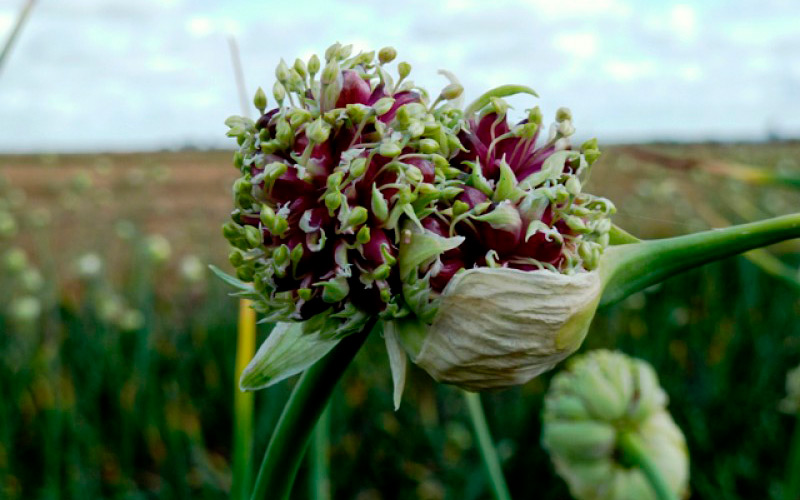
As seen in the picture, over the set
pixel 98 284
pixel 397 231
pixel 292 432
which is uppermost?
pixel 397 231

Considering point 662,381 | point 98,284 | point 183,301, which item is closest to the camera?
point 662,381

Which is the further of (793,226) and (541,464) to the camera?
(541,464)

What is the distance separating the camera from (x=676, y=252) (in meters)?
0.50

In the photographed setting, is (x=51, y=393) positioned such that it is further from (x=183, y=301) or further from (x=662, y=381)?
(x=662, y=381)

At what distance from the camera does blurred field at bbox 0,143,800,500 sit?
2277 millimetres

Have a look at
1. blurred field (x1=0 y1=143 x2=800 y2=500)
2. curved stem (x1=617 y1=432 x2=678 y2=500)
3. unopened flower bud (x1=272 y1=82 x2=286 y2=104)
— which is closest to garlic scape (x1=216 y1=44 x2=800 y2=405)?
unopened flower bud (x1=272 y1=82 x2=286 y2=104)

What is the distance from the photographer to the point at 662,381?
2.50 m

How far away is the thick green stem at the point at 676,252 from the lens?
0.49m

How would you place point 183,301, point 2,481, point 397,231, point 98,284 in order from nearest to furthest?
point 397,231 < point 2,481 < point 98,284 < point 183,301

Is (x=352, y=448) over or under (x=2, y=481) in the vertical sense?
under

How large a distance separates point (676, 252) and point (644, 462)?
0.47m

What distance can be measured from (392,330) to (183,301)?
10.0ft

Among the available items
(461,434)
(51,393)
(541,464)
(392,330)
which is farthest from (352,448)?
(392,330)

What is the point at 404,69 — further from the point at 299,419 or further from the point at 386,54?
the point at 299,419
